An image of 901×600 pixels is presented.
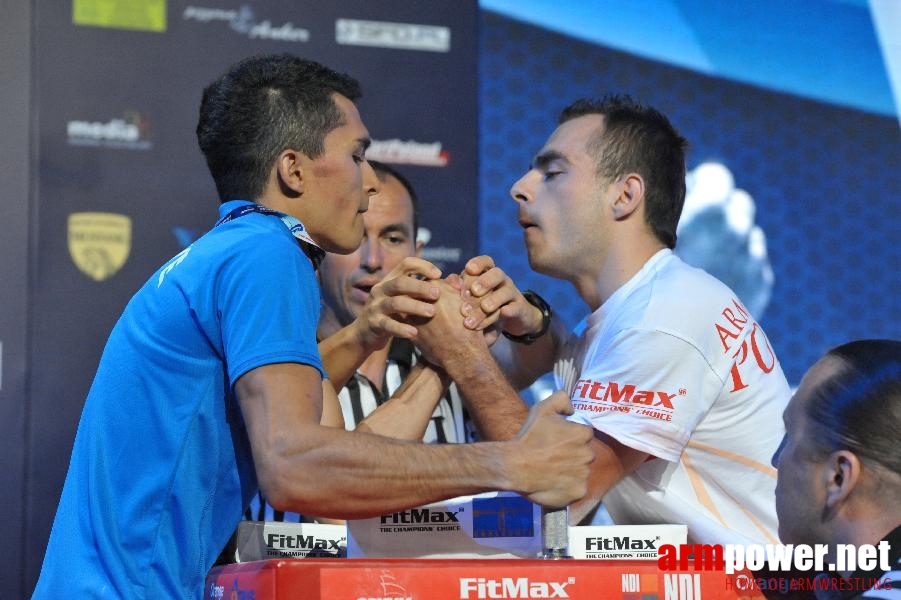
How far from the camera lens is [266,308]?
5.51 feet

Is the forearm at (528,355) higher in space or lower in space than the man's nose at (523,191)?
lower

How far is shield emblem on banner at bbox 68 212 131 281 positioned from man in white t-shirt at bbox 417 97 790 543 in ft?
4.15

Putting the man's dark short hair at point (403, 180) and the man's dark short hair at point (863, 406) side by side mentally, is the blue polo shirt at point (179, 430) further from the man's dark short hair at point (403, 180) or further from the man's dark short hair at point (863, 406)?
the man's dark short hair at point (403, 180)

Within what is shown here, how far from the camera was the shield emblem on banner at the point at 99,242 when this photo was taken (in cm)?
341

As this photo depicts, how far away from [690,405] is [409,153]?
174 cm

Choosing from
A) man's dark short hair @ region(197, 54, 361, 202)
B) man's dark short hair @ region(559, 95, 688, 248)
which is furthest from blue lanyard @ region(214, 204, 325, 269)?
man's dark short hair @ region(559, 95, 688, 248)

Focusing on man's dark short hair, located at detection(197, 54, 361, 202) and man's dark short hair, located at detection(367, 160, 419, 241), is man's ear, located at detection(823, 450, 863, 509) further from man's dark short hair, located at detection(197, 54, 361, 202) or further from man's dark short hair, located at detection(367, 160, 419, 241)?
→ man's dark short hair, located at detection(367, 160, 419, 241)

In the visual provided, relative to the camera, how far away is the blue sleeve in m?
1.65

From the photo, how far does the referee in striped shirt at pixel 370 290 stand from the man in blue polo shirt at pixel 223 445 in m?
1.24

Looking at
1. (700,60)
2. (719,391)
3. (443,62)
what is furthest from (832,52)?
(719,391)

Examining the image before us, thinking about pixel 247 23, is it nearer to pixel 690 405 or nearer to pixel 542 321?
pixel 542 321

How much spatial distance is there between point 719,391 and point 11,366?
2.06m

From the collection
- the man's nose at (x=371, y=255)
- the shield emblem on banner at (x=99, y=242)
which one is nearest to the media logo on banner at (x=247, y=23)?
the shield emblem on banner at (x=99, y=242)

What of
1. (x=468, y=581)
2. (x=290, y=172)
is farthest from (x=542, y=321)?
(x=468, y=581)
